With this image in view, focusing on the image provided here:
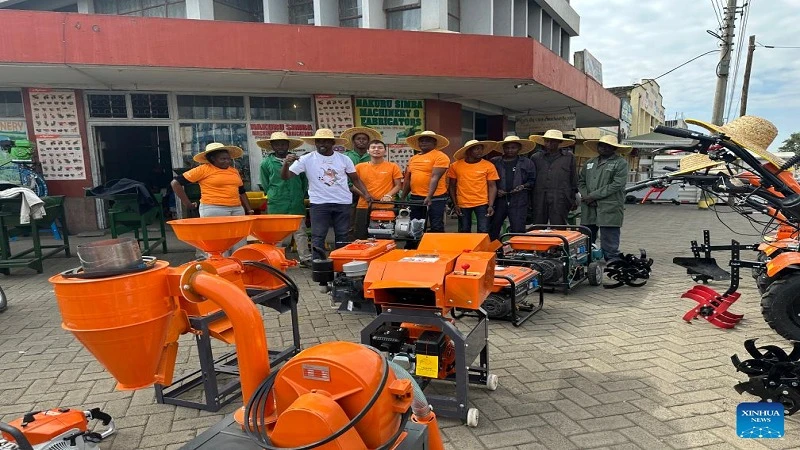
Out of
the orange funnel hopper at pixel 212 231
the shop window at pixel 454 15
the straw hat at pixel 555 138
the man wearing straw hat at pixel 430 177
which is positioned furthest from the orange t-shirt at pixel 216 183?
the shop window at pixel 454 15

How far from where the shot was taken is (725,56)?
1364 cm

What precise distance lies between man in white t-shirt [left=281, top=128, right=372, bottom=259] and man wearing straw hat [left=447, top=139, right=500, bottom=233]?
4.67 feet

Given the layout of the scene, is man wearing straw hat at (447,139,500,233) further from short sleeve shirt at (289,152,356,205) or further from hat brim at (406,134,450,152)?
short sleeve shirt at (289,152,356,205)

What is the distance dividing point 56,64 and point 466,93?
732cm

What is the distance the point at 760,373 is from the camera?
2.73m

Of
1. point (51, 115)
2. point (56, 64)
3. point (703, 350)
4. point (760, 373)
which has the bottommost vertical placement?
point (703, 350)

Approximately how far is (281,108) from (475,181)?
4.96m

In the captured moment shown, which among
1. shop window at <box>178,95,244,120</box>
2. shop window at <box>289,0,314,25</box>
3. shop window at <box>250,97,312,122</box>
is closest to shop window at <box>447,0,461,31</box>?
shop window at <box>289,0,314,25</box>

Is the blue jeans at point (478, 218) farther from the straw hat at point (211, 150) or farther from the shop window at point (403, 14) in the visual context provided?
the shop window at point (403, 14)

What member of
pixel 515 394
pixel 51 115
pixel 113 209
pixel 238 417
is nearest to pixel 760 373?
pixel 515 394

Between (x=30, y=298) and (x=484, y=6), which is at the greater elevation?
(x=484, y=6)

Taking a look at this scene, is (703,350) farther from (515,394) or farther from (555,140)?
(555,140)

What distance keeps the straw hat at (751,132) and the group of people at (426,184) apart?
2187 mm

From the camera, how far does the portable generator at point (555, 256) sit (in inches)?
207
